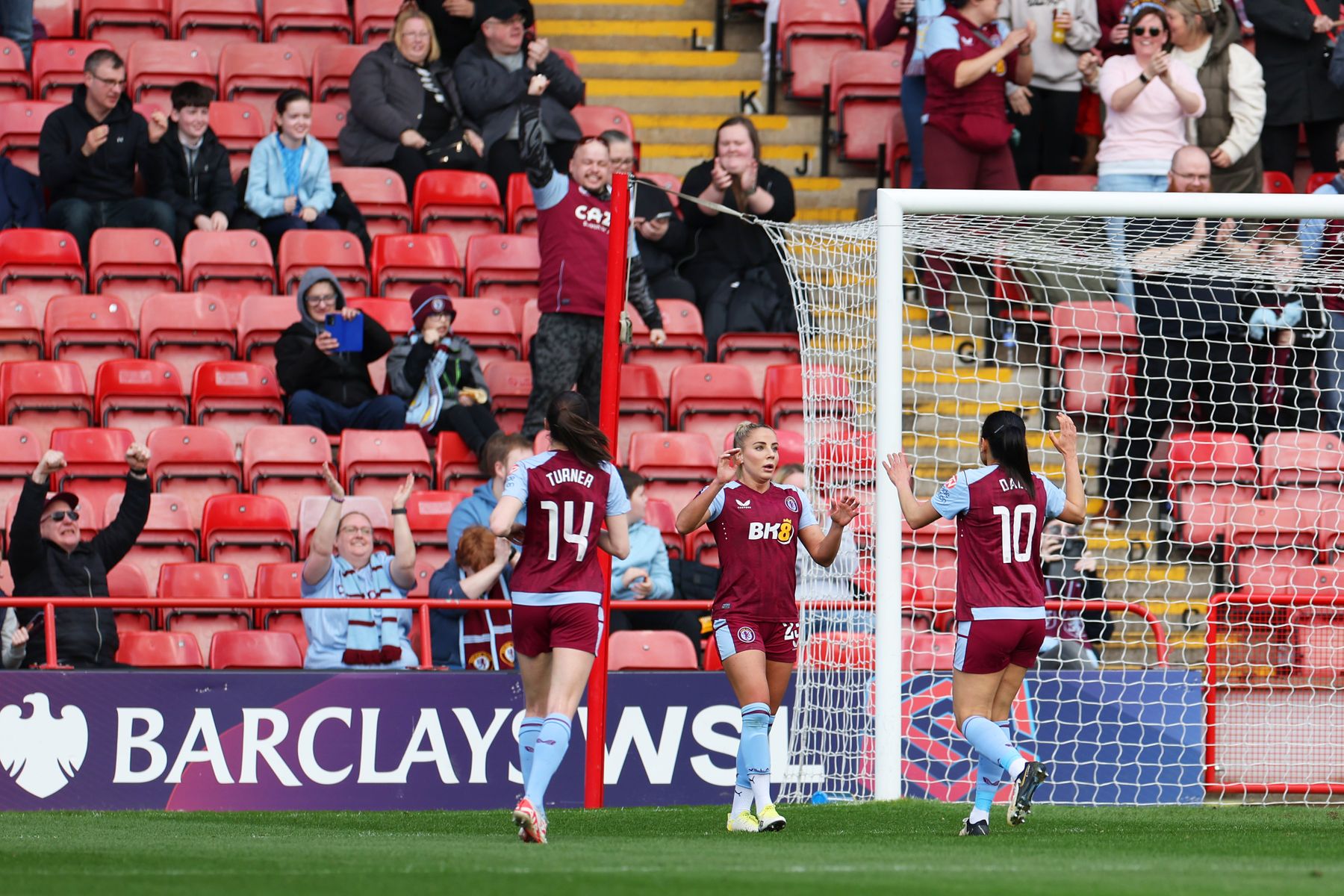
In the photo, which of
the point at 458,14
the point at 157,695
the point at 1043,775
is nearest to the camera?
the point at 1043,775

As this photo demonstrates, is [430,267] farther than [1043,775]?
Yes

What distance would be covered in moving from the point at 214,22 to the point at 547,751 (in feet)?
32.0

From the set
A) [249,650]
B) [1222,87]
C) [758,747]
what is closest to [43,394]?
[249,650]

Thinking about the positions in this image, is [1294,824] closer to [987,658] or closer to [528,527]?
[987,658]

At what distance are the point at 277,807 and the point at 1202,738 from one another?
550cm

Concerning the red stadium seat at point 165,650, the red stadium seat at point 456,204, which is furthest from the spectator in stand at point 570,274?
the red stadium seat at point 165,650

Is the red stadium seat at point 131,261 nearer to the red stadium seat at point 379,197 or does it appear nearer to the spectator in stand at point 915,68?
the red stadium seat at point 379,197

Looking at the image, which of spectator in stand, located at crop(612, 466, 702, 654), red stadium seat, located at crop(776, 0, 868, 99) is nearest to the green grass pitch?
spectator in stand, located at crop(612, 466, 702, 654)

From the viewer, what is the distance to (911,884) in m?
5.75

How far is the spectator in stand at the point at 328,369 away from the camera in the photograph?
12289mm

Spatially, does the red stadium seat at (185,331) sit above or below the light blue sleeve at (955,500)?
above

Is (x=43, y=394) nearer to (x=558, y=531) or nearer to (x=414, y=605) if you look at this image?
(x=414, y=605)

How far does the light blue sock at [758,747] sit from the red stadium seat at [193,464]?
4904mm

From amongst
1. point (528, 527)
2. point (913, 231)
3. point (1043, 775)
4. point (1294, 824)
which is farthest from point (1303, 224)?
point (528, 527)
